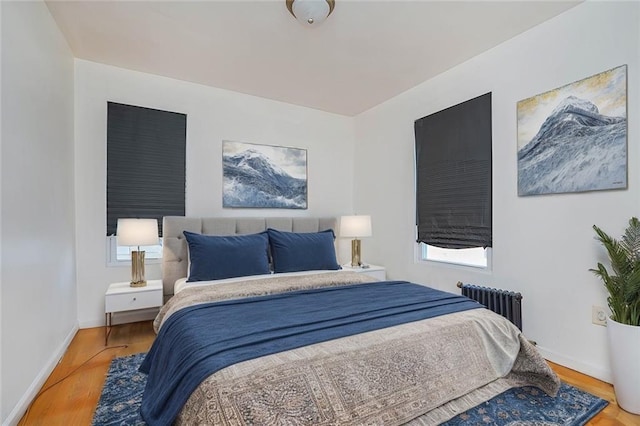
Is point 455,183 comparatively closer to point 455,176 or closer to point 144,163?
point 455,176

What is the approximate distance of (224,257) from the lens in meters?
2.80

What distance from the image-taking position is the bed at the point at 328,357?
112 centimetres

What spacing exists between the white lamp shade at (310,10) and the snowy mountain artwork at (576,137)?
1736 millimetres

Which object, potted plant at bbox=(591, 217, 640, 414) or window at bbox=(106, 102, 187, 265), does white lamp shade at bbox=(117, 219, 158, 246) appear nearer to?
window at bbox=(106, 102, 187, 265)

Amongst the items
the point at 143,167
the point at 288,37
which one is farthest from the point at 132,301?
the point at 288,37

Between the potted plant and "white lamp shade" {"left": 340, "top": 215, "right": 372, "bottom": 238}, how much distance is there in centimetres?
217

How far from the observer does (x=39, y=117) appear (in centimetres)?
208

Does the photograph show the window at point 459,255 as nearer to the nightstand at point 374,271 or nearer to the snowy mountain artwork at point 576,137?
the nightstand at point 374,271

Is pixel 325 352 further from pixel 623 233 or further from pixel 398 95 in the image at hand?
pixel 398 95

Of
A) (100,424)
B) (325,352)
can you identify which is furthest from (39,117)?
(325,352)

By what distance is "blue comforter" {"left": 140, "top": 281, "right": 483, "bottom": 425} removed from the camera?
4.10 feet

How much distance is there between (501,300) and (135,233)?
3.21m

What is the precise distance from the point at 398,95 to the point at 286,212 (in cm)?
198

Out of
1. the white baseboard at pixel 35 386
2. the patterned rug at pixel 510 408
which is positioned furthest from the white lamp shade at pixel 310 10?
the white baseboard at pixel 35 386
